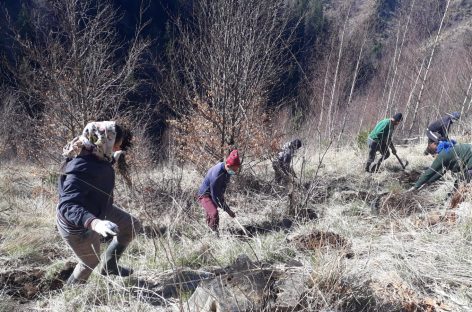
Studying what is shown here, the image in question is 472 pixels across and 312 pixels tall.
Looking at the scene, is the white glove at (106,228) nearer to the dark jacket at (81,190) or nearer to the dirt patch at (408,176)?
the dark jacket at (81,190)

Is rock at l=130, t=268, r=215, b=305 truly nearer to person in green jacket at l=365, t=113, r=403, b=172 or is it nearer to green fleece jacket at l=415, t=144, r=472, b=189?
green fleece jacket at l=415, t=144, r=472, b=189

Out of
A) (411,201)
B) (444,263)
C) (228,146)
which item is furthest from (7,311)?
(228,146)

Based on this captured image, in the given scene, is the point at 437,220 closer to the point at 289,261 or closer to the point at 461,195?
the point at 461,195

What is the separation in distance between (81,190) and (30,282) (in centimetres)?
100

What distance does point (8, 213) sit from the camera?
5363 mm

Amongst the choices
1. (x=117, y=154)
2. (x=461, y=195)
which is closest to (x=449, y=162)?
(x=461, y=195)

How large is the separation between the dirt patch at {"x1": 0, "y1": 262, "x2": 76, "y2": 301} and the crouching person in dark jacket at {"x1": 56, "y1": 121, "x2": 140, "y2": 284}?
296 mm

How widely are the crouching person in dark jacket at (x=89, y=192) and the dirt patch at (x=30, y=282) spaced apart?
11.7 inches

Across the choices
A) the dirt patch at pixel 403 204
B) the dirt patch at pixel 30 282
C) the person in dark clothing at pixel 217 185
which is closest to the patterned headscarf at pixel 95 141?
the dirt patch at pixel 30 282

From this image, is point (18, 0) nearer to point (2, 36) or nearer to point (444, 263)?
point (2, 36)

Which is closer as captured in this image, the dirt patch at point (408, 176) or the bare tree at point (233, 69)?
the bare tree at point (233, 69)

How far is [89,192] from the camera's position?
2.83m

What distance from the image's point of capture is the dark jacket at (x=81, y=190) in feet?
8.87

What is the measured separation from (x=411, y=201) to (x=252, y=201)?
2.48 metres
